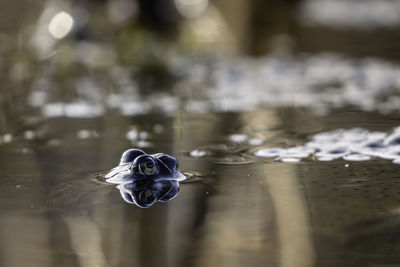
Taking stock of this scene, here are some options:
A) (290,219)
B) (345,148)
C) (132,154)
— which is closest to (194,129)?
(345,148)

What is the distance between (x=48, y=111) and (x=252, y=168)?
58.5 inches

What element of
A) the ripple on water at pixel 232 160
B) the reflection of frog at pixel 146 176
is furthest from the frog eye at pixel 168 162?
the ripple on water at pixel 232 160

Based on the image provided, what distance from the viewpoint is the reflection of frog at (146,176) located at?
6.77 feet

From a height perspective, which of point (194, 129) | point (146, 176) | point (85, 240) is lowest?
point (85, 240)

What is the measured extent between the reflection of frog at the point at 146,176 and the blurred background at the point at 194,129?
0.05m

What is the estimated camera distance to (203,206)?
192cm

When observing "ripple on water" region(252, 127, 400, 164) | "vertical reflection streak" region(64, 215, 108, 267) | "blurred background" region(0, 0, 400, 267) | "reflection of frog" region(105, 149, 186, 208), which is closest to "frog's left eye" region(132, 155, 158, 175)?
"reflection of frog" region(105, 149, 186, 208)

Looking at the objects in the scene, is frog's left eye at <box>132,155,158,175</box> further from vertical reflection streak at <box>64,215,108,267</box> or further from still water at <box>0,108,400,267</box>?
vertical reflection streak at <box>64,215,108,267</box>

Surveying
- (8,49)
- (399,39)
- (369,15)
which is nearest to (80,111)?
(8,49)

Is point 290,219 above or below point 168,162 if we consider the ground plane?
below

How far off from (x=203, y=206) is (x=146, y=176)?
0.29 m

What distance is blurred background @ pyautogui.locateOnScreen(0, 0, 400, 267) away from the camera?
1.63m

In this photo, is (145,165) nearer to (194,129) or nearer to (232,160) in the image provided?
(232,160)

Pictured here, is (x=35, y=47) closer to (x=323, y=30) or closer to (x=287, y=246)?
(x=323, y=30)
